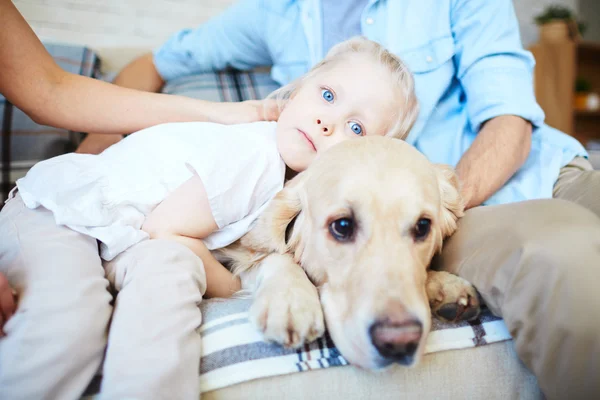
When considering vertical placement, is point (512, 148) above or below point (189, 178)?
below

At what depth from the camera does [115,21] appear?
228cm

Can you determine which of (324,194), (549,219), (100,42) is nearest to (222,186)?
(324,194)

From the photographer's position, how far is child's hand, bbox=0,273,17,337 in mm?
753

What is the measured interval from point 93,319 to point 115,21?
6.78ft

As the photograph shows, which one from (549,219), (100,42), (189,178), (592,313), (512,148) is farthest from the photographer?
(100,42)

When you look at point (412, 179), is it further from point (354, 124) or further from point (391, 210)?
point (354, 124)

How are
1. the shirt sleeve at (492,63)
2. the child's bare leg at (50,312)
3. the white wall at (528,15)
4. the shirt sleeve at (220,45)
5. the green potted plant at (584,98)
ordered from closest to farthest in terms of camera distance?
1. the child's bare leg at (50,312)
2. the shirt sleeve at (492,63)
3. the shirt sleeve at (220,45)
4. the white wall at (528,15)
5. the green potted plant at (584,98)

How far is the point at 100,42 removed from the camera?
2264mm

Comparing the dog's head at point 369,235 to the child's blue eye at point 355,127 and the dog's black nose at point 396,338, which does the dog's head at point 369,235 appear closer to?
the dog's black nose at point 396,338

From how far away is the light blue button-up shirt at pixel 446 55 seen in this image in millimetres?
1557

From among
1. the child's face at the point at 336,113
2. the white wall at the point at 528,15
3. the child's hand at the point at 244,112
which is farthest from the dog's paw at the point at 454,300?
the white wall at the point at 528,15

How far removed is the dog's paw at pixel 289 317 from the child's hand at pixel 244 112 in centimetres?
75

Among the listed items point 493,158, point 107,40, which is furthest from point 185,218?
point 107,40

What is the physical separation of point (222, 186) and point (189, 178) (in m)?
0.11
